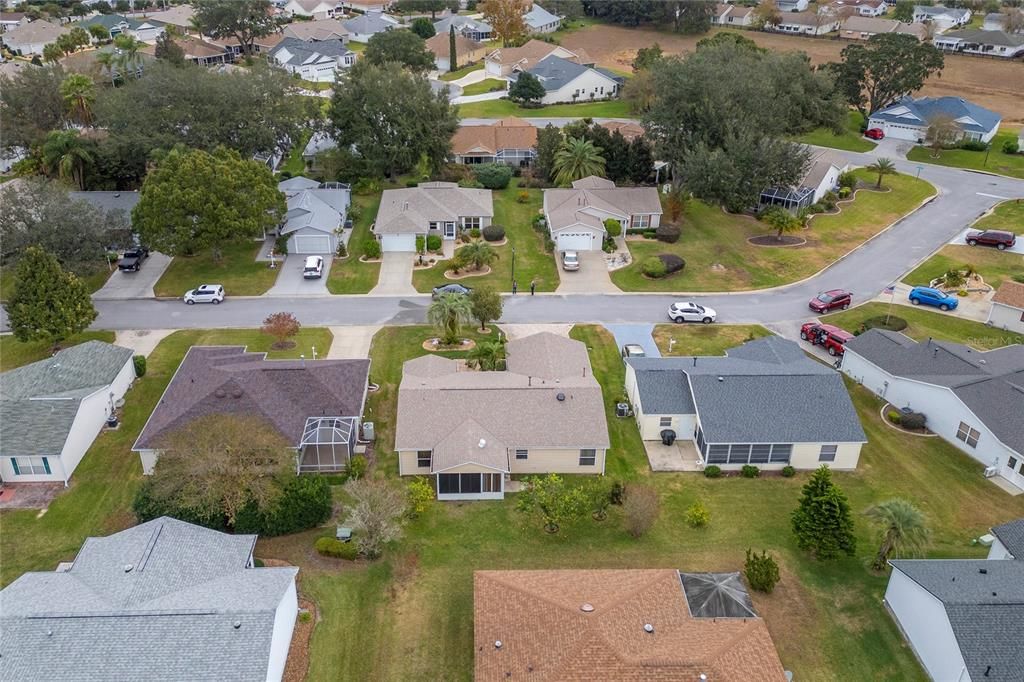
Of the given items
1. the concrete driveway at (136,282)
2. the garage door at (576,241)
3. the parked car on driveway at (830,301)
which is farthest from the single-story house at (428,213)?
the parked car on driveway at (830,301)

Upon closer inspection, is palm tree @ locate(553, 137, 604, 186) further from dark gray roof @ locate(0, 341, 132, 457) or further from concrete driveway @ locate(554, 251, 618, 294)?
dark gray roof @ locate(0, 341, 132, 457)

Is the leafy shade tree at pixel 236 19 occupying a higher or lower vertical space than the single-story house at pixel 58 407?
higher

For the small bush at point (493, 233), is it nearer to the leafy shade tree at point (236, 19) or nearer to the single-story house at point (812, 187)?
the single-story house at point (812, 187)

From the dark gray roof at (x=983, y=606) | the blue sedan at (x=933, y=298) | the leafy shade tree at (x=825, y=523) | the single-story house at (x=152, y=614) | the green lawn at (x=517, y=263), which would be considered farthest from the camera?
the green lawn at (x=517, y=263)

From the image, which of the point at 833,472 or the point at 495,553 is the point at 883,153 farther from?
the point at 495,553

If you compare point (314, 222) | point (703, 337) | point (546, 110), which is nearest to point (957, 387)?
point (703, 337)

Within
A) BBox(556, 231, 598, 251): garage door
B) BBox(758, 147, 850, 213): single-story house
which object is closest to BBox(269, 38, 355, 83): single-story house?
BBox(556, 231, 598, 251): garage door

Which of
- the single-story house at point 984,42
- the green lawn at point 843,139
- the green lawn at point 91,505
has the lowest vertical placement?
the green lawn at point 91,505

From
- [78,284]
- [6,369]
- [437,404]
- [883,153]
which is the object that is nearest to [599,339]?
[437,404]
